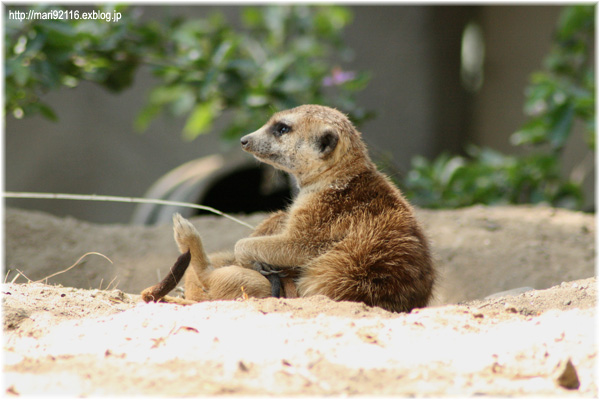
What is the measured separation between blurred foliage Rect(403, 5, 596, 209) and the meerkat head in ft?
8.62

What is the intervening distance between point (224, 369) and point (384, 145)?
6508 mm

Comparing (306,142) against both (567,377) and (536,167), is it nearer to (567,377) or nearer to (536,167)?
(567,377)

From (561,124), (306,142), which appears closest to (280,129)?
(306,142)

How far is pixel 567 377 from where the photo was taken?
144cm

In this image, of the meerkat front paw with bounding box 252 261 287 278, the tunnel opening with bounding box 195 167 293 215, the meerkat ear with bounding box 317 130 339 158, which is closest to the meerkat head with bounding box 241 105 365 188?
the meerkat ear with bounding box 317 130 339 158

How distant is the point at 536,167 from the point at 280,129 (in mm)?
3471

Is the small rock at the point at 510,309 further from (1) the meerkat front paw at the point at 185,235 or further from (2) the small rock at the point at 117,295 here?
(2) the small rock at the point at 117,295

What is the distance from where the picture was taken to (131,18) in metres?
4.87

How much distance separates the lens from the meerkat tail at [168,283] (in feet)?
7.23

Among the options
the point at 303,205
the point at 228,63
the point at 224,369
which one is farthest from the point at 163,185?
the point at 224,369

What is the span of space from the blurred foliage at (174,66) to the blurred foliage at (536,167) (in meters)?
0.90

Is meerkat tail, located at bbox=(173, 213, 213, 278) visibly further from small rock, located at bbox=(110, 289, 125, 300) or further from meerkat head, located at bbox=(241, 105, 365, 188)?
meerkat head, located at bbox=(241, 105, 365, 188)

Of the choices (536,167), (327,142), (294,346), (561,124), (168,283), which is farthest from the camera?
(536,167)

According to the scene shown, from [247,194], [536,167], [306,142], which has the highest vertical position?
[306,142]
